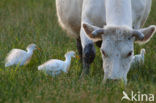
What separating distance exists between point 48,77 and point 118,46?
3.87 ft

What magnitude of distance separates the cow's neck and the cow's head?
0.81 feet

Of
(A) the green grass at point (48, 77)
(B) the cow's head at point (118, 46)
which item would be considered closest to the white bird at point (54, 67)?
(A) the green grass at point (48, 77)

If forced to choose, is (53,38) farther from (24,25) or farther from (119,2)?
(119,2)

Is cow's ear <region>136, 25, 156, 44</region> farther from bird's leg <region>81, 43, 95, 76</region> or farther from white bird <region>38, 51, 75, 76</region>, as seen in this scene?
white bird <region>38, 51, 75, 76</region>

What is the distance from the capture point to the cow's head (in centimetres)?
597

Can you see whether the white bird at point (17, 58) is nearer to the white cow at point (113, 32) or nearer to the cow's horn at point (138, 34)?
the white cow at point (113, 32)

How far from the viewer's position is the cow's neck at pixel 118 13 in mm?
6295

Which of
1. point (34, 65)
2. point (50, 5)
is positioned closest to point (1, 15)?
point (50, 5)

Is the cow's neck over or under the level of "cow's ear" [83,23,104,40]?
over

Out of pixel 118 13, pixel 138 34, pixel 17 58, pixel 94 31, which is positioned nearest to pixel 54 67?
pixel 17 58

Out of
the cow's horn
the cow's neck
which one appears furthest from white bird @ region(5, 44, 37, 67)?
the cow's horn

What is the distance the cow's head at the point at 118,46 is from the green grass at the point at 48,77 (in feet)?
0.66

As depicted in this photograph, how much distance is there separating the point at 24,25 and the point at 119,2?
5310 millimetres

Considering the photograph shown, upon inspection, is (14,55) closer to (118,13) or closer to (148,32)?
(118,13)
